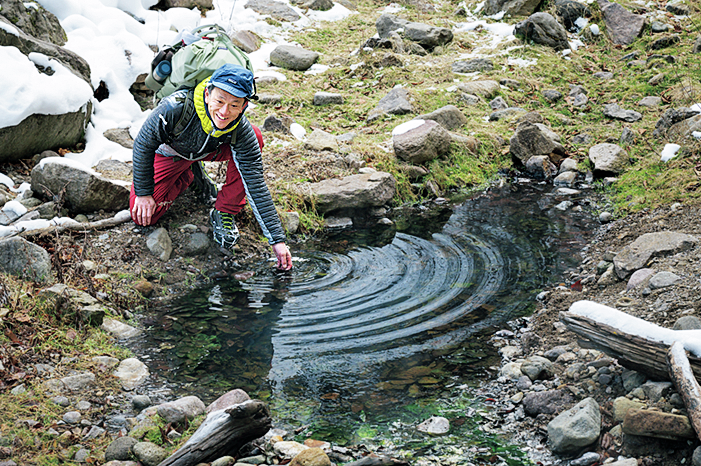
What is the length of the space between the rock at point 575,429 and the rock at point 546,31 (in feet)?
A: 31.7

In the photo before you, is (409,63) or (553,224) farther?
(409,63)

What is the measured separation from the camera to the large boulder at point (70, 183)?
4.94 metres

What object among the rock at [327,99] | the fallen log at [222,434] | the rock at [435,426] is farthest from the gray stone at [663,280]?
the rock at [327,99]

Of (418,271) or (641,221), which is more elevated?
(641,221)

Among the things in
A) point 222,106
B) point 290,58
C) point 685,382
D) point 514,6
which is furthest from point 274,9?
point 685,382

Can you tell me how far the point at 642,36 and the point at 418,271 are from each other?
8.52 metres

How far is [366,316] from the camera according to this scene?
171 inches

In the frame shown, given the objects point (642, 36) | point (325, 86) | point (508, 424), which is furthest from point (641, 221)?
point (642, 36)

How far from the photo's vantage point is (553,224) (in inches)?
244

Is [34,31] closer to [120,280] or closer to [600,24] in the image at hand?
[120,280]

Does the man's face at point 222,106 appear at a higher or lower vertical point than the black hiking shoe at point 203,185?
higher

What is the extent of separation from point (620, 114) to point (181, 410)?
7.77m

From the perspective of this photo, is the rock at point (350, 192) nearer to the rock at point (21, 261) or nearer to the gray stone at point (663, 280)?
the rock at point (21, 261)

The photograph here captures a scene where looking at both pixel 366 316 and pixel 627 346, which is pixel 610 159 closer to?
pixel 366 316
